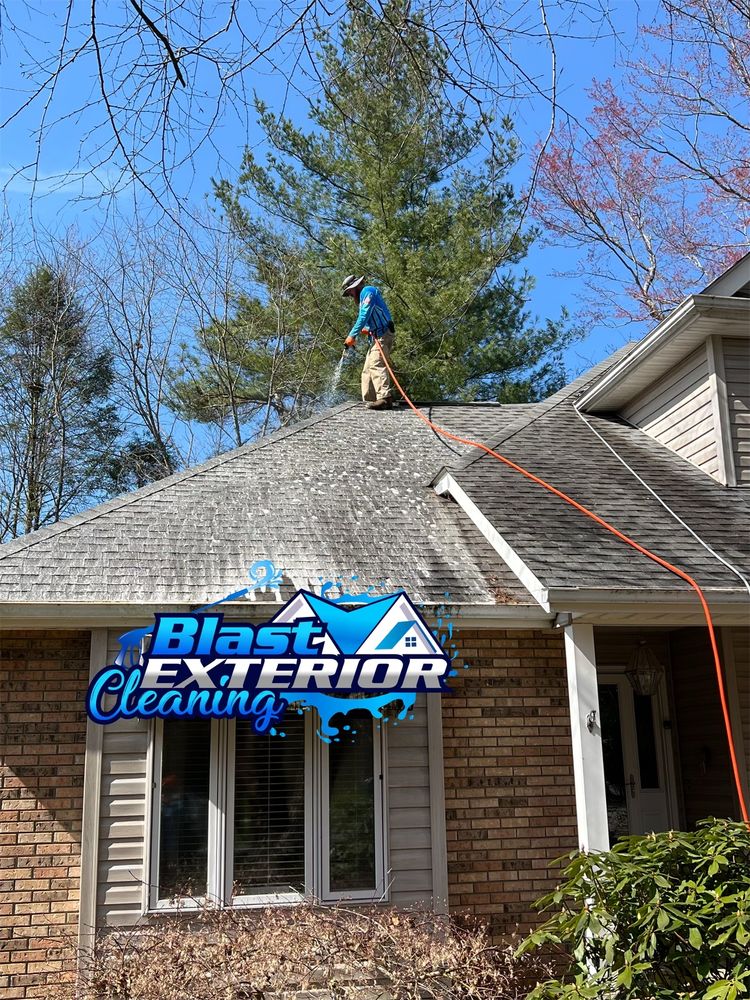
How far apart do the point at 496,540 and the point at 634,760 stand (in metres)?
4.14

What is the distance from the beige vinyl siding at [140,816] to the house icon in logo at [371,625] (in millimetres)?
752

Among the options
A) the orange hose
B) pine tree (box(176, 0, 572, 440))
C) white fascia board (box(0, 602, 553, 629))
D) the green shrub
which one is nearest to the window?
white fascia board (box(0, 602, 553, 629))

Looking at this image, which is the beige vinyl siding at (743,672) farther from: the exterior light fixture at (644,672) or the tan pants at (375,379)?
the tan pants at (375,379)

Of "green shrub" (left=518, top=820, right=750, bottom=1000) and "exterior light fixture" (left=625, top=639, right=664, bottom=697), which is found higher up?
"exterior light fixture" (left=625, top=639, right=664, bottom=697)

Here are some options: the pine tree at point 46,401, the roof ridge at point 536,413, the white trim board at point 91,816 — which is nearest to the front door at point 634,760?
the roof ridge at point 536,413

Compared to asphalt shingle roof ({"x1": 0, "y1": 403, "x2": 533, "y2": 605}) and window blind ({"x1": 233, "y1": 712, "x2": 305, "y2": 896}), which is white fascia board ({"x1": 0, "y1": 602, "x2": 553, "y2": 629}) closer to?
asphalt shingle roof ({"x1": 0, "y1": 403, "x2": 533, "y2": 605})

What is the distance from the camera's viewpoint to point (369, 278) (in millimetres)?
20000

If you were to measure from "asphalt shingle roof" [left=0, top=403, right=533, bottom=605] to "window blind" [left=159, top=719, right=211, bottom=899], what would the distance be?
109 centimetres

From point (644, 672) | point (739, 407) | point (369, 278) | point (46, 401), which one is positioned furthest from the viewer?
point (46, 401)

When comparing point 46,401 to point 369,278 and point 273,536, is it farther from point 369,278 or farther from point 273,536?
point 273,536

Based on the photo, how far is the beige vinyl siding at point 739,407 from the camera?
9711 millimetres

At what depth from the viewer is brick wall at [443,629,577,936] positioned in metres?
7.80

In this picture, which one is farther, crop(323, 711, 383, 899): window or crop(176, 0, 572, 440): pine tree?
crop(176, 0, 572, 440): pine tree

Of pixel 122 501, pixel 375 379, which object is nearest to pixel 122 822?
pixel 122 501
